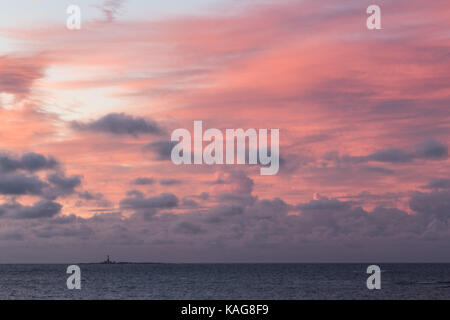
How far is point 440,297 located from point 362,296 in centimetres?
1422

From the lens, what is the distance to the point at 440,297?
10531 cm
